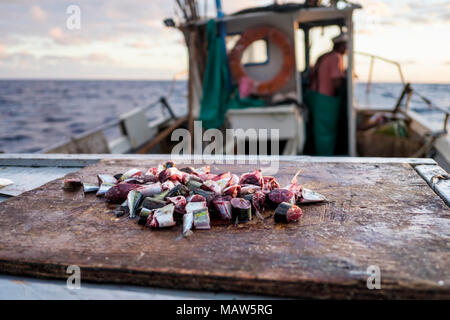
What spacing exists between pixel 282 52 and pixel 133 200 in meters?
5.30

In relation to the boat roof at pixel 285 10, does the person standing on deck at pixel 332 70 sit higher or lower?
lower

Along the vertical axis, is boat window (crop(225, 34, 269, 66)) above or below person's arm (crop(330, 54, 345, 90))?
above

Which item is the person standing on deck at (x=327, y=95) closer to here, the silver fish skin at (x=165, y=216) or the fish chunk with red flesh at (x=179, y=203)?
the fish chunk with red flesh at (x=179, y=203)

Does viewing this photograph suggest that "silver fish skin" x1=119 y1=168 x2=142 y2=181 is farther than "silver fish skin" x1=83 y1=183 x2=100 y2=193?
Yes

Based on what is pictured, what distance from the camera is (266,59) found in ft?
21.6

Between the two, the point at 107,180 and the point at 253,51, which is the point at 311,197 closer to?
the point at 107,180

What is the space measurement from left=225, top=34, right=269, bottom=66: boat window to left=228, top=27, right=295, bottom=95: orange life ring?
14 centimetres

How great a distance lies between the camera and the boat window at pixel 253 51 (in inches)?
257

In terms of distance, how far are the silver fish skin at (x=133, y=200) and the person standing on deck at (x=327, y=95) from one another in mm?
5513

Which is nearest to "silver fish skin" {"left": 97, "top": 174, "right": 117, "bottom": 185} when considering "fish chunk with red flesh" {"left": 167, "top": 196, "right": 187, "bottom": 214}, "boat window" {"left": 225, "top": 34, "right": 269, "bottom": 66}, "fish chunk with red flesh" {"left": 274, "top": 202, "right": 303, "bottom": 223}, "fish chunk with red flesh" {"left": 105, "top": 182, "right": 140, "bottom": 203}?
"fish chunk with red flesh" {"left": 105, "top": 182, "right": 140, "bottom": 203}

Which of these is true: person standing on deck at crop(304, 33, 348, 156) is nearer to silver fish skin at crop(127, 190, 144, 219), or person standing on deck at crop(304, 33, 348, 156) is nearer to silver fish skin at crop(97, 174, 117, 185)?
silver fish skin at crop(97, 174, 117, 185)

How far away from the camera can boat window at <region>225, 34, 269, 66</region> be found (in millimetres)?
6523

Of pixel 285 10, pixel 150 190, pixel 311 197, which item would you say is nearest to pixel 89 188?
pixel 150 190

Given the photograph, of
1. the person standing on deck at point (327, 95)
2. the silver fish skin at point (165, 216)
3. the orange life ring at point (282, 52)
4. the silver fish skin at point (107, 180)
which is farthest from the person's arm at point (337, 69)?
the silver fish skin at point (165, 216)
